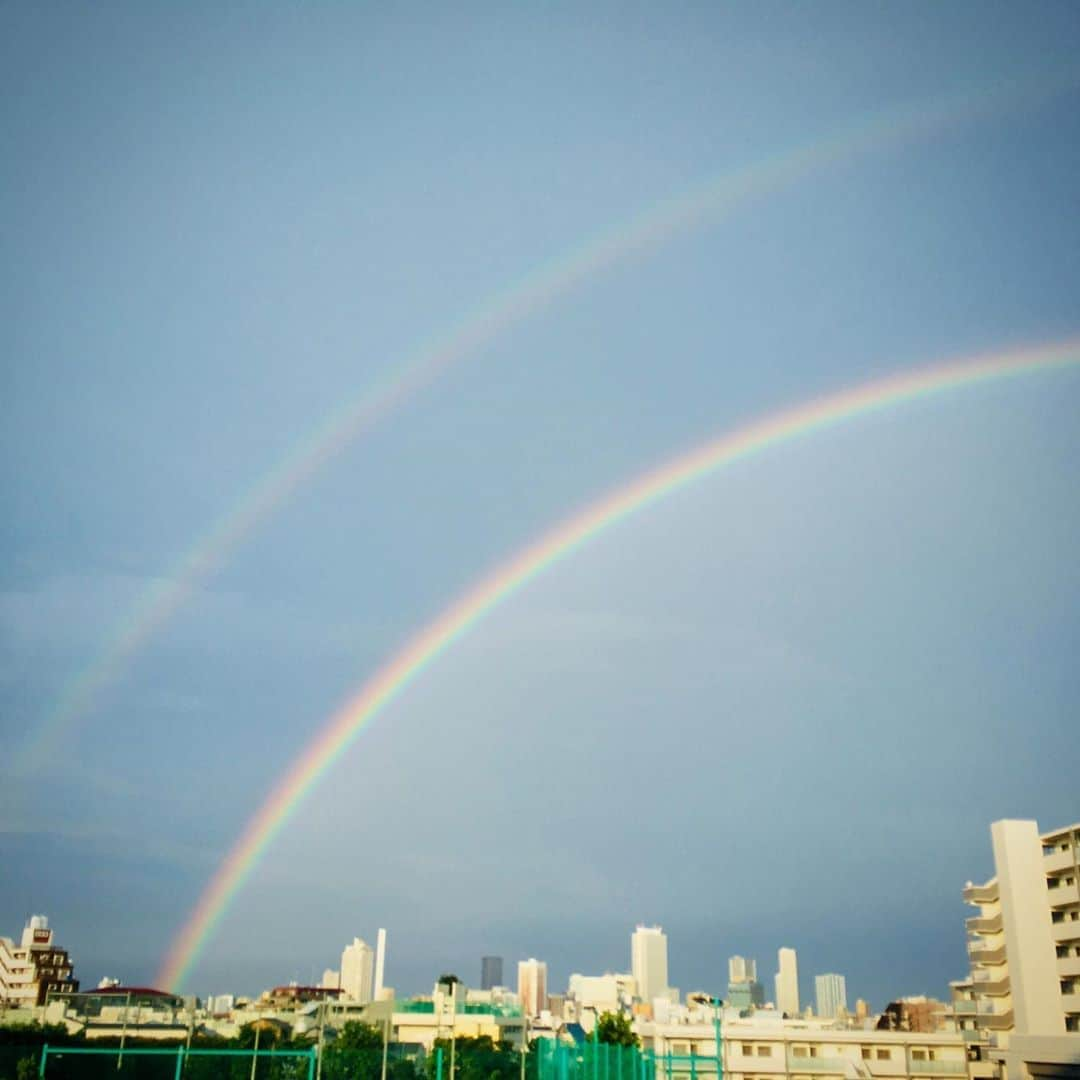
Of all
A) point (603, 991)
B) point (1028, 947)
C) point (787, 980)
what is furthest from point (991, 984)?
point (787, 980)

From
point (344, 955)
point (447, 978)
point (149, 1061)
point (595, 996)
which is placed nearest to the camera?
point (149, 1061)

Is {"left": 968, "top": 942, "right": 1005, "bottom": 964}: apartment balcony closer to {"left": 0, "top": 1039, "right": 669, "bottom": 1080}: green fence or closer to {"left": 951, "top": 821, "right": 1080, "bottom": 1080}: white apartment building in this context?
{"left": 951, "top": 821, "right": 1080, "bottom": 1080}: white apartment building

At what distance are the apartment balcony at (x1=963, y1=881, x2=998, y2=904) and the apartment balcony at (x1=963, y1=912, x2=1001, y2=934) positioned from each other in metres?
0.66

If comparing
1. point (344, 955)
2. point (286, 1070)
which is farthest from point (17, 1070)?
point (344, 955)

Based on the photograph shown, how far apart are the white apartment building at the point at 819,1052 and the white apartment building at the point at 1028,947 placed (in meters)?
1.47

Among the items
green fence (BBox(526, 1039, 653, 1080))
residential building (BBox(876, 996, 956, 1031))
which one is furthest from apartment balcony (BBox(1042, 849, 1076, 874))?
residential building (BBox(876, 996, 956, 1031))

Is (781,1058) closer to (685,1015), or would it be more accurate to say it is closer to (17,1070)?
(685,1015)

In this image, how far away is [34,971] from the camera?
286 ft

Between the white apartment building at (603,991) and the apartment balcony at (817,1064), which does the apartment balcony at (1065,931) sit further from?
the white apartment building at (603,991)

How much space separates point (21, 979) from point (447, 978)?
35339 mm

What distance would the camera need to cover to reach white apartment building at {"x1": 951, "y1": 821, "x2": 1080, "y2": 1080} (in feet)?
134

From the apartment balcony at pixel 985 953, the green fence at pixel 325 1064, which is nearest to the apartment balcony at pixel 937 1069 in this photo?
the apartment balcony at pixel 985 953

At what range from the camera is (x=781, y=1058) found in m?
44.9

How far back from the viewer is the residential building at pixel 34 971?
3356 inches
